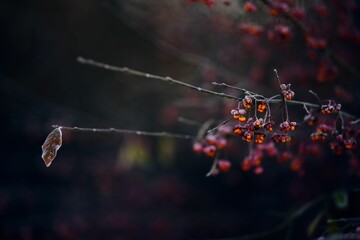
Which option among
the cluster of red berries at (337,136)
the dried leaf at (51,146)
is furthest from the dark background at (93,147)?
the dried leaf at (51,146)

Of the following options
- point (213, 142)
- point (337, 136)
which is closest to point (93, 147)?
point (213, 142)

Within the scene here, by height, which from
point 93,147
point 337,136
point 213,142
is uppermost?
point 93,147

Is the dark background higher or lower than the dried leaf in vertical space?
higher

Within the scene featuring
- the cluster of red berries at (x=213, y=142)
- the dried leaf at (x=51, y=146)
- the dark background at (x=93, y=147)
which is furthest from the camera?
the dark background at (x=93, y=147)

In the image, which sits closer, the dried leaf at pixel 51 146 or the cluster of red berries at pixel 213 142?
the dried leaf at pixel 51 146

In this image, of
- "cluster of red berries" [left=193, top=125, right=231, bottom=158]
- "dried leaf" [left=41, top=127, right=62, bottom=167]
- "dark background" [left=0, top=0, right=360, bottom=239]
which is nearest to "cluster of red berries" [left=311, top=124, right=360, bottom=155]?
"cluster of red berries" [left=193, top=125, right=231, bottom=158]

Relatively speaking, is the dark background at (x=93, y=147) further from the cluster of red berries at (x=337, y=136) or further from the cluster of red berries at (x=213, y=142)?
the cluster of red berries at (x=337, y=136)

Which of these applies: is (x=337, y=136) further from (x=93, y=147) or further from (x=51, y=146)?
(x=93, y=147)

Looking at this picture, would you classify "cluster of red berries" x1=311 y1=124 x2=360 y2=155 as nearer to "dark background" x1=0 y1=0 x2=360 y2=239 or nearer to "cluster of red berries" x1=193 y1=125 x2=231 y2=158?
"cluster of red berries" x1=193 y1=125 x2=231 y2=158

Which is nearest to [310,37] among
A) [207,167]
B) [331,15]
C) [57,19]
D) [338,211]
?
[331,15]
